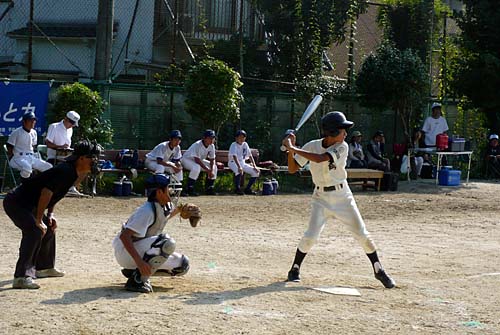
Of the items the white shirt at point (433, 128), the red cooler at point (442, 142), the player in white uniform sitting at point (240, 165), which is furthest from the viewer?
the white shirt at point (433, 128)

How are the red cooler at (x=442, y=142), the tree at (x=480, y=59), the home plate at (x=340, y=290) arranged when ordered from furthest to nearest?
the tree at (x=480, y=59) < the red cooler at (x=442, y=142) < the home plate at (x=340, y=290)

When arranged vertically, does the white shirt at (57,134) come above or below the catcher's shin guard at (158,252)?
above

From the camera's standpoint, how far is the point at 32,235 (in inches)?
320

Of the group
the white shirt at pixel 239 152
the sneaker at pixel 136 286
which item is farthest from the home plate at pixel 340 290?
the white shirt at pixel 239 152

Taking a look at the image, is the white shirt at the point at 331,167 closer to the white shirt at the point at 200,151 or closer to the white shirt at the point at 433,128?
the white shirt at the point at 200,151

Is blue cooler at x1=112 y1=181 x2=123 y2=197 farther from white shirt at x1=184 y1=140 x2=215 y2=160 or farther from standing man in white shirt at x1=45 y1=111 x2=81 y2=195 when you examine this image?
white shirt at x1=184 y1=140 x2=215 y2=160

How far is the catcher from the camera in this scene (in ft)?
26.5

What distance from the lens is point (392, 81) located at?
22.5m

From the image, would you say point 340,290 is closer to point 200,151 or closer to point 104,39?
point 200,151

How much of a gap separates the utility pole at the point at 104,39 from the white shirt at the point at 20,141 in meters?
3.58

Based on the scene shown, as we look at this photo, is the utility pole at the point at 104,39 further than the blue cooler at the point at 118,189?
Yes

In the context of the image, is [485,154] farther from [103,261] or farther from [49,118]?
[103,261]

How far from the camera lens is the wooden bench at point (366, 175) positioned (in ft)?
63.1

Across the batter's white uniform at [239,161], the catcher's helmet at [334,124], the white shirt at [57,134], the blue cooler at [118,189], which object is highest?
the catcher's helmet at [334,124]
